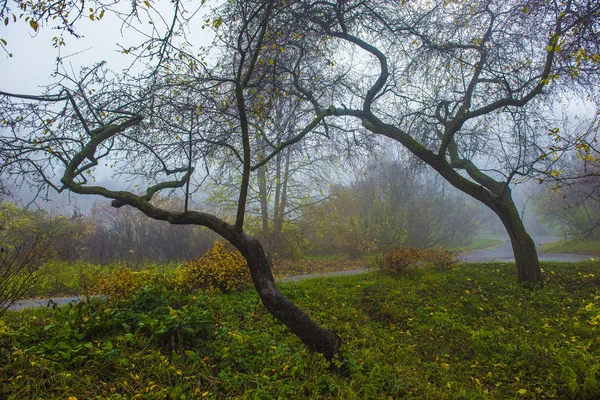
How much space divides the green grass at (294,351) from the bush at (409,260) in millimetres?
1857

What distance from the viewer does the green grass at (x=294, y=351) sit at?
332cm

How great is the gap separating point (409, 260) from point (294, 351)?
189 inches

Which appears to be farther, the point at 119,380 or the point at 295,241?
the point at 295,241

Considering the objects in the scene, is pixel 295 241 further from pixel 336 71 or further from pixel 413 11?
pixel 413 11

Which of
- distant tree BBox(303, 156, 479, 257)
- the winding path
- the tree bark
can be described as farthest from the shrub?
distant tree BBox(303, 156, 479, 257)

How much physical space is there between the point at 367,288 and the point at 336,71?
183 inches

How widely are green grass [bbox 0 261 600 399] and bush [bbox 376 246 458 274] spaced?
1.86 m

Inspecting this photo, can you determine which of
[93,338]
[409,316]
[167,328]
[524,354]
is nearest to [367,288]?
[409,316]

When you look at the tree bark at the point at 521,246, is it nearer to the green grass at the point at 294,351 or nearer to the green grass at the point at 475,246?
the green grass at the point at 294,351

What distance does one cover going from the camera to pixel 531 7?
→ 20.3 feet

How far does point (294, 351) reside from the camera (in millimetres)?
4215

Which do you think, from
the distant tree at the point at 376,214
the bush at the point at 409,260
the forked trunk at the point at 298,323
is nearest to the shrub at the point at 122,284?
the forked trunk at the point at 298,323

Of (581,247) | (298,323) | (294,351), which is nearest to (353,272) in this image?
(294,351)

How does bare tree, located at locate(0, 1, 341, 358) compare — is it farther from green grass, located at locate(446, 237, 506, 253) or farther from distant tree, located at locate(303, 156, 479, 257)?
green grass, located at locate(446, 237, 506, 253)
